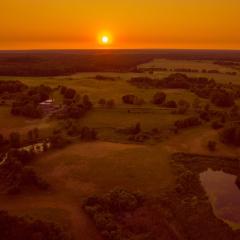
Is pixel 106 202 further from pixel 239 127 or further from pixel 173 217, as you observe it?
pixel 239 127

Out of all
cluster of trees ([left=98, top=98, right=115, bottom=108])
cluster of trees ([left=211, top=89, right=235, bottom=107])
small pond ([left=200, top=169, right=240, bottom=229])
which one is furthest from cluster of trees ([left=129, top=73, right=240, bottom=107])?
small pond ([left=200, top=169, right=240, bottom=229])

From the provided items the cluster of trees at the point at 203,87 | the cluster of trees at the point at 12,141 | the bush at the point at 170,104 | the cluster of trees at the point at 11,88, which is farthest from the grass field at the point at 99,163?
the cluster of trees at the point at 11,88

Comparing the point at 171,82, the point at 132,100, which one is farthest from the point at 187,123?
the point at 171,82

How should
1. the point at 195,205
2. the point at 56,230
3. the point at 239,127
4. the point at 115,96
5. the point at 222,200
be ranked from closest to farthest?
1. the point at 56,230
2. the point at 195,205
3. the point at 222,200
4. the point at 239,127
5. the point at 115,96

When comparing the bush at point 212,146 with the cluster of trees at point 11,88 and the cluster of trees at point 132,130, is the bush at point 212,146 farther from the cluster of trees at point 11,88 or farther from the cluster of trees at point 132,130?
the cluster of trees at point 11,88

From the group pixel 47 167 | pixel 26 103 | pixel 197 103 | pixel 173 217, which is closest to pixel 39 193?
pixel 47 167

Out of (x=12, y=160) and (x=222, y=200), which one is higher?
(x=12, y=160)

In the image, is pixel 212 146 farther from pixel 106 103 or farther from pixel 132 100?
pixel 106 103
